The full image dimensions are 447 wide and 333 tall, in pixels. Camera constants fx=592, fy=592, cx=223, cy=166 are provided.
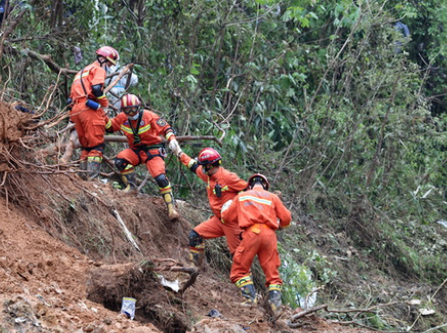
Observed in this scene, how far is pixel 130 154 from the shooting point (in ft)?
26.7

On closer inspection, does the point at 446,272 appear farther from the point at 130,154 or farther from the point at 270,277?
the point at 130,154

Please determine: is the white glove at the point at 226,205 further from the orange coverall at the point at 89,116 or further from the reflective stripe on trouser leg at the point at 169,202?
the orange coverall at the point at 89,116

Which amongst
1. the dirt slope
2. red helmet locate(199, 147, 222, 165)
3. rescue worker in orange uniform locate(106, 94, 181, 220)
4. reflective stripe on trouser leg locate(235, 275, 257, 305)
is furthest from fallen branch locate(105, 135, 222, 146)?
reflective stripe on trouser leg locate(235, 275, 257, 305)

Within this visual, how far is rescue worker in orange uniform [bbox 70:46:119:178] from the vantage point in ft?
26.0

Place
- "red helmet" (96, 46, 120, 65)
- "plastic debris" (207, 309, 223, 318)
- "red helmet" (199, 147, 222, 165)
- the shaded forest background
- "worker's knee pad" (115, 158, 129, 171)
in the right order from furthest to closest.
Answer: the shaded forest background
"red helmet" (96, 46, 120, 65)
"worker's knee pad" (115, 158, 129, 171)
"red helmet" (199, 147, 222, 165)
"plastic debris" (207, 309, 223, 318)

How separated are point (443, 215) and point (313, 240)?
373 centimetres

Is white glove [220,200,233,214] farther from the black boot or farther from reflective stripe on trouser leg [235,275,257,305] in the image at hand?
the black boot

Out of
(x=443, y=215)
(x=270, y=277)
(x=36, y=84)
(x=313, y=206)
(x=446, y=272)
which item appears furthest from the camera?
(x=443, y=215)

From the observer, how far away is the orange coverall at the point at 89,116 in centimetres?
795

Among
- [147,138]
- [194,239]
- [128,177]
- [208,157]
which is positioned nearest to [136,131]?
[147,138]

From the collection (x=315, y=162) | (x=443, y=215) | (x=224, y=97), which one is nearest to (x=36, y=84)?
(x=224, y=97)

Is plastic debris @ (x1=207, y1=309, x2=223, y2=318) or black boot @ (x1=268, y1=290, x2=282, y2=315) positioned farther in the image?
black boot @ (x1=268, y1=290, x2=282, y2=315)

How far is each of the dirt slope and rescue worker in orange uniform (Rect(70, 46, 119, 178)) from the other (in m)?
0.54

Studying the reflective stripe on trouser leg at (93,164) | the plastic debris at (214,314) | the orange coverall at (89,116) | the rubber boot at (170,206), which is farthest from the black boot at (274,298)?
the orange coverall at (89,116)
